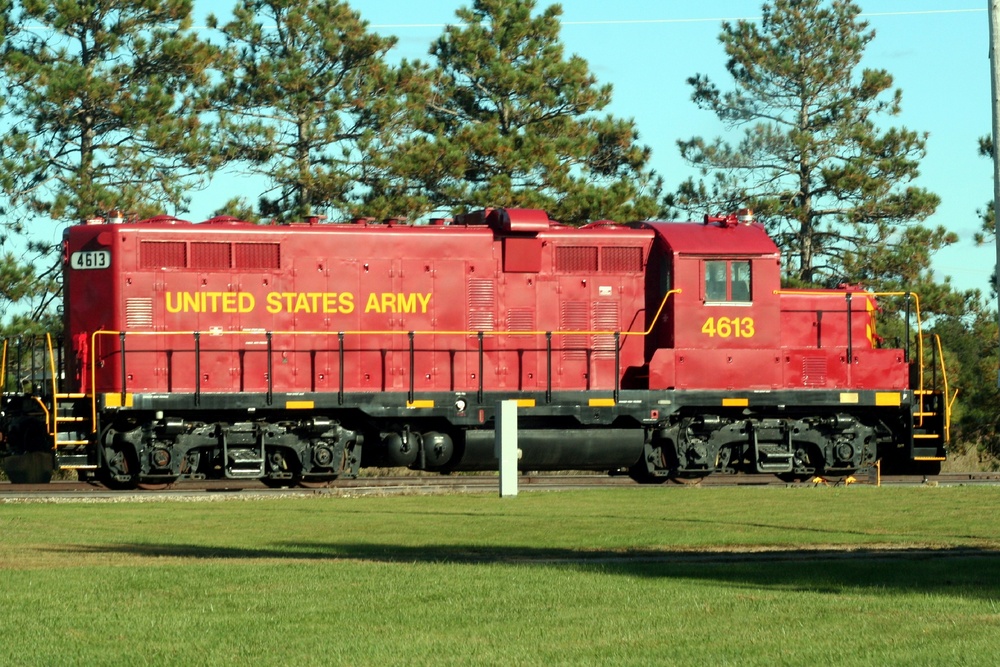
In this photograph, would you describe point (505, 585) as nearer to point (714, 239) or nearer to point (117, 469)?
point (117, 469)

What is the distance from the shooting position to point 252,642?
6.89 meters

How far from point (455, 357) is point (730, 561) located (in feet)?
31.2

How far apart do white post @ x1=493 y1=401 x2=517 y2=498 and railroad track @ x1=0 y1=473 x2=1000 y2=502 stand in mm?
1315

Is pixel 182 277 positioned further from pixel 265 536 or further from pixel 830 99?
pixel 830 99

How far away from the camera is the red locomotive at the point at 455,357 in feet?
60.6

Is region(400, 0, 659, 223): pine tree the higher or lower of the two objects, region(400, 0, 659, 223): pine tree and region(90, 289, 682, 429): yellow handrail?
the higher

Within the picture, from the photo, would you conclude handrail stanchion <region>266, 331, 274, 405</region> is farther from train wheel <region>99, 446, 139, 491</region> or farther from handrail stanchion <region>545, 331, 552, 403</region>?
handrail stanchion <region>545, 331, 552, 403</region>

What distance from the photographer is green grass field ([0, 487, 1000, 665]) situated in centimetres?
669

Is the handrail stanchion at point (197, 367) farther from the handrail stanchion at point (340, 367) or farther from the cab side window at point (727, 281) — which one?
the cab side window at point (727, 281)

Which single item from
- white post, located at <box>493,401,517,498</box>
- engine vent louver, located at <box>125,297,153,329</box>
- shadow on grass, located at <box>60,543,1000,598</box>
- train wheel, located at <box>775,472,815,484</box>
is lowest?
train wheel, located at <box>775,472,815,484</box>

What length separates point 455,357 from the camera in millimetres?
19484

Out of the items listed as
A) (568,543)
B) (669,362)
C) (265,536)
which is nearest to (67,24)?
(669,362)

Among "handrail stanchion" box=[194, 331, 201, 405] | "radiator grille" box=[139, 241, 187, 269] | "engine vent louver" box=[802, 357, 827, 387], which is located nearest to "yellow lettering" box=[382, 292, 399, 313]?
"handrail stanchion" box=[194, 331, 201, 405]

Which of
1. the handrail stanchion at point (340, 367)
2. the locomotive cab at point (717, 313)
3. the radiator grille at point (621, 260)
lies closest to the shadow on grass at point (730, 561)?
the handrail stanchion at point (340, 367)
